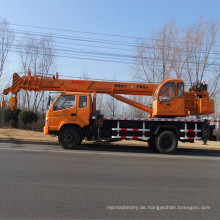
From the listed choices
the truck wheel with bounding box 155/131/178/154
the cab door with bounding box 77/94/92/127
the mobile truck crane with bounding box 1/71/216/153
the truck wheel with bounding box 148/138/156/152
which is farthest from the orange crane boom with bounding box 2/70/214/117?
the truck wheel with bounding box 148/138/156/152

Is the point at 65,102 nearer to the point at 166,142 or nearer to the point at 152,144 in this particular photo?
the point at 152,144

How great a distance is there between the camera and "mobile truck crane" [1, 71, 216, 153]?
10.7 m

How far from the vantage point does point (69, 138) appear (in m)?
10.7

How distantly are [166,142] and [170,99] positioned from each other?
2.17 m

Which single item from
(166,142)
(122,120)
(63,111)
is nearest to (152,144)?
(166,142)

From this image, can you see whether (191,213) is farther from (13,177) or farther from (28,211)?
(13,177)

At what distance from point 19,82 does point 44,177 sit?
288 inches

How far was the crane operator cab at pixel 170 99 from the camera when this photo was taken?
11.1 meters

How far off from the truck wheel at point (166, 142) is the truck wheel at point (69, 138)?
393 cm

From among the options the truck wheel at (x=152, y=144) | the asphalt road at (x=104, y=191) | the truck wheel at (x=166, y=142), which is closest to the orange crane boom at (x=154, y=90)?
the truck wheel at (x=166, y=142)

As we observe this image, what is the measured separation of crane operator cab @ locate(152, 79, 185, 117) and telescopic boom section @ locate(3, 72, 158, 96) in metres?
1.14

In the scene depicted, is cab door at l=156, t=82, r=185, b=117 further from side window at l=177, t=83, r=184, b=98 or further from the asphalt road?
the asphalt road

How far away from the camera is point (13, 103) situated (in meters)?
11.9

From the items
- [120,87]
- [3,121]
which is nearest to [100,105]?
[3,121]
